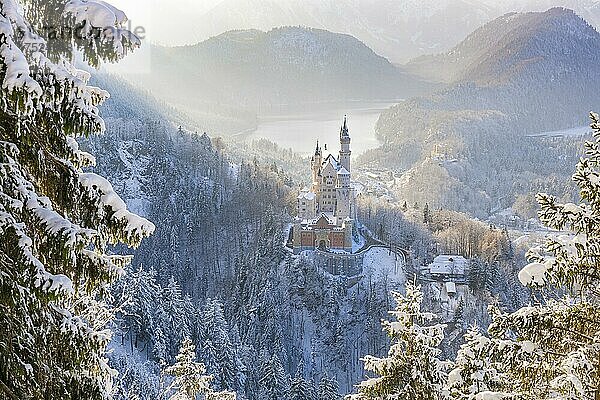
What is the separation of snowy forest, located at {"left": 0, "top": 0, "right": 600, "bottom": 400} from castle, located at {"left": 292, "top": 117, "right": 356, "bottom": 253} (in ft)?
1.31

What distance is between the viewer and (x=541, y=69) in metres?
199

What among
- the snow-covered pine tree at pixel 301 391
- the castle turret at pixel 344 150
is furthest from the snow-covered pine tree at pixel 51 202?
the castle turret at pixel 344 150

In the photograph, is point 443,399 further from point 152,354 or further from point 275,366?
point 275,366

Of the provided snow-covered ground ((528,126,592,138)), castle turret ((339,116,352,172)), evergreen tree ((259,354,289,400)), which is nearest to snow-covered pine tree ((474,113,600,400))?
evergreen tree ((259,354,289,400))

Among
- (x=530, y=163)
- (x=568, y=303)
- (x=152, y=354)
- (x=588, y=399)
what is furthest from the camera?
(x=530, y=163)

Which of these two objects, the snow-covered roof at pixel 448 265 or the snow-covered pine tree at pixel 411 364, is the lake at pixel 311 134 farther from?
the snow-covered pine tree at pixel 411 364

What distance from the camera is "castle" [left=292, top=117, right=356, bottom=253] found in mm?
53438

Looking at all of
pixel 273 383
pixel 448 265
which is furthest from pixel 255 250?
pixel 273 383

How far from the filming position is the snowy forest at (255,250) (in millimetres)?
3945

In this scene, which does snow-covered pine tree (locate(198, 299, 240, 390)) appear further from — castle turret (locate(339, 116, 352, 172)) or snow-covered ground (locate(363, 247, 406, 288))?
castle turret (locate(339, 116, 352, 172))

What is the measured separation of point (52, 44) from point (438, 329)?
20.9ft

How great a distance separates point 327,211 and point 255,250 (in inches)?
380

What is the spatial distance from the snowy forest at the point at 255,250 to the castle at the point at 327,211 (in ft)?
1.31

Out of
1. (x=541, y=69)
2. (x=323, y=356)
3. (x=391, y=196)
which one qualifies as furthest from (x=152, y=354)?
(x=541, y=69)
